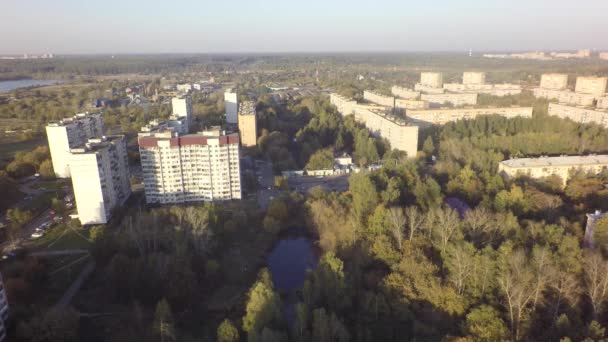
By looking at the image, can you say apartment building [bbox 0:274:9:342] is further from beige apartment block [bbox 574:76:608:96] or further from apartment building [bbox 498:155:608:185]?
beige apartment block [bbox 574:76:608:96]

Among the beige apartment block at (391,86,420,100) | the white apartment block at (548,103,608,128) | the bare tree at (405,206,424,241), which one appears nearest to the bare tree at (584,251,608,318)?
the bare tree at (405,206,424,241)

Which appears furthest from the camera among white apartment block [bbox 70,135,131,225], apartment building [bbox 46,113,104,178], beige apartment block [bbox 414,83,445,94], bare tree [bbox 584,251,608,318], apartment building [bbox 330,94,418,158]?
beige apartment block [bbox 414,83,445,94]

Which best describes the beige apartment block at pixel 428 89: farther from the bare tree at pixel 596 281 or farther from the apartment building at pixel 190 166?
the bare tree at pixel 596 281

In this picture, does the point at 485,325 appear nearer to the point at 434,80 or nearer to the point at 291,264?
the point at 291,264

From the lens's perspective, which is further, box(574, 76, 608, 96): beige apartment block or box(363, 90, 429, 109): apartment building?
box(574, 76, 608, 96): beige apartment block

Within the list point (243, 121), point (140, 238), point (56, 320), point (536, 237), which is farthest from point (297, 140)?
point (56, 320)

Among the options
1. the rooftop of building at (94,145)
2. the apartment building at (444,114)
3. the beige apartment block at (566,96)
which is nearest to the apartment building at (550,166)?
the apartment building at (444,114)

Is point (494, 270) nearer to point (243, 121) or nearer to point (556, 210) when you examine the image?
point (556, 210)
